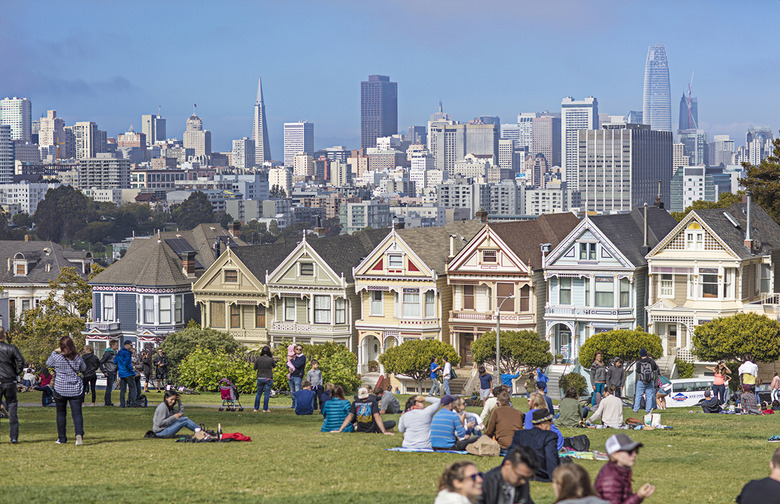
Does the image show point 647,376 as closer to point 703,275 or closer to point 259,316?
point 703,275

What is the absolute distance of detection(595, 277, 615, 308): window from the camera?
5897 centimetres

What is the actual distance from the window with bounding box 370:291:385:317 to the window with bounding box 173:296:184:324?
41.9ft

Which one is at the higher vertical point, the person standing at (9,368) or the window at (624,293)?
the window at (624,293)

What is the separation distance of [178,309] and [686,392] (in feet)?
112

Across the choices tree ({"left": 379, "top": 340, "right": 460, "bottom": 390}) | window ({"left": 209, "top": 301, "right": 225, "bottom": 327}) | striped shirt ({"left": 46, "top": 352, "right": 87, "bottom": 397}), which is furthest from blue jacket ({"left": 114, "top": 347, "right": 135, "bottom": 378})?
window ({"left": 209, "top": 301, "right": 225, "bottom": 327})

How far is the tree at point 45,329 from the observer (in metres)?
71.4

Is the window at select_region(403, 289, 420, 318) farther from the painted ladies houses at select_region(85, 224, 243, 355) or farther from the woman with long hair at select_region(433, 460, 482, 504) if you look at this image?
the woman with long hair at select_region(433, 460, 482, 504)

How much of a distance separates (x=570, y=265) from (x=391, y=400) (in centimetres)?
2799

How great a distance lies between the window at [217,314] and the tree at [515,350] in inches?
640

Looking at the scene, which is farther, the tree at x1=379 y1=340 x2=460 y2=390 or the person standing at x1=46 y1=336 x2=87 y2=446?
the tree at x1=379 y1=340 x2=460 y2=390

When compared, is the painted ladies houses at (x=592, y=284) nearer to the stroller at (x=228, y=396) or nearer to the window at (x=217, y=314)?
the window at (x=217, y=314)

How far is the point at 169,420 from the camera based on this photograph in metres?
26.9

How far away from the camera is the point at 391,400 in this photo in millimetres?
33094

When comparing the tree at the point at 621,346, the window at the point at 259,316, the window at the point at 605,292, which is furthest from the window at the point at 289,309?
the tree at the point at 621,346
